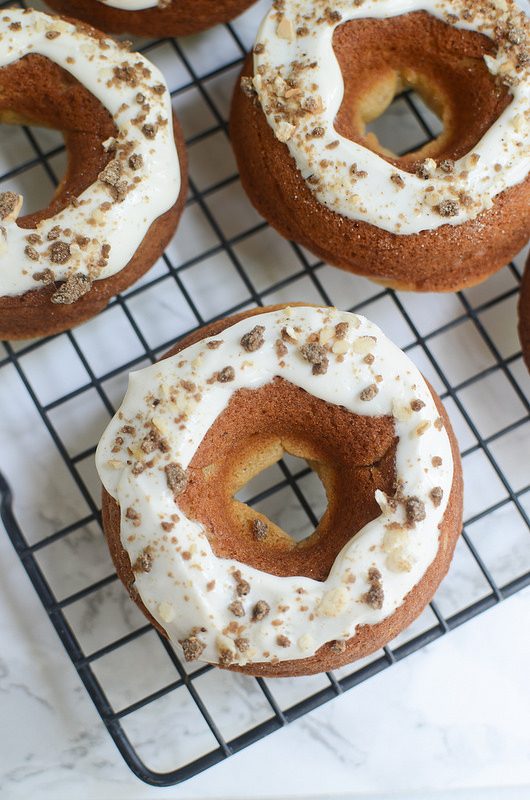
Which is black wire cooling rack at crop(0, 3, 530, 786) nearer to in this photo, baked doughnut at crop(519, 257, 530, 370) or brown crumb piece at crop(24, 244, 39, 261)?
baked doughnut at crop(519, 257, 530, 370)

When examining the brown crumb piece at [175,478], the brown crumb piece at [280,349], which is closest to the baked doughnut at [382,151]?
the brown crumb piece at [280,349]

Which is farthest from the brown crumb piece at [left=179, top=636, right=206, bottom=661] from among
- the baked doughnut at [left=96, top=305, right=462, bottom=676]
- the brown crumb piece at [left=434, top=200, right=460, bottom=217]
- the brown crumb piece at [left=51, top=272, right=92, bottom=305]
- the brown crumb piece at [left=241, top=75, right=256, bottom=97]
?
the brown crumb piece at [left=241, top=75, right=256, bottom=97]

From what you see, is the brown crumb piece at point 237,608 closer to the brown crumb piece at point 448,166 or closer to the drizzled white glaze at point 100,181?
the drizzled white glaze at point 100,181

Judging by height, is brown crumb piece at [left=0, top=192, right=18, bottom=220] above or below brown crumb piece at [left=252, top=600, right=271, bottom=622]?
above

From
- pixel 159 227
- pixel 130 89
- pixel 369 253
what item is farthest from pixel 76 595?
pixel 130 89

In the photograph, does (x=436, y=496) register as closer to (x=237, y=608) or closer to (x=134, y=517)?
(x=237, y=608)

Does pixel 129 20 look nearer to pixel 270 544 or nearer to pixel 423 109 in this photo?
pixel 423 109

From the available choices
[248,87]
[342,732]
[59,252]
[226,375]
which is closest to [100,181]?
[59,252]
